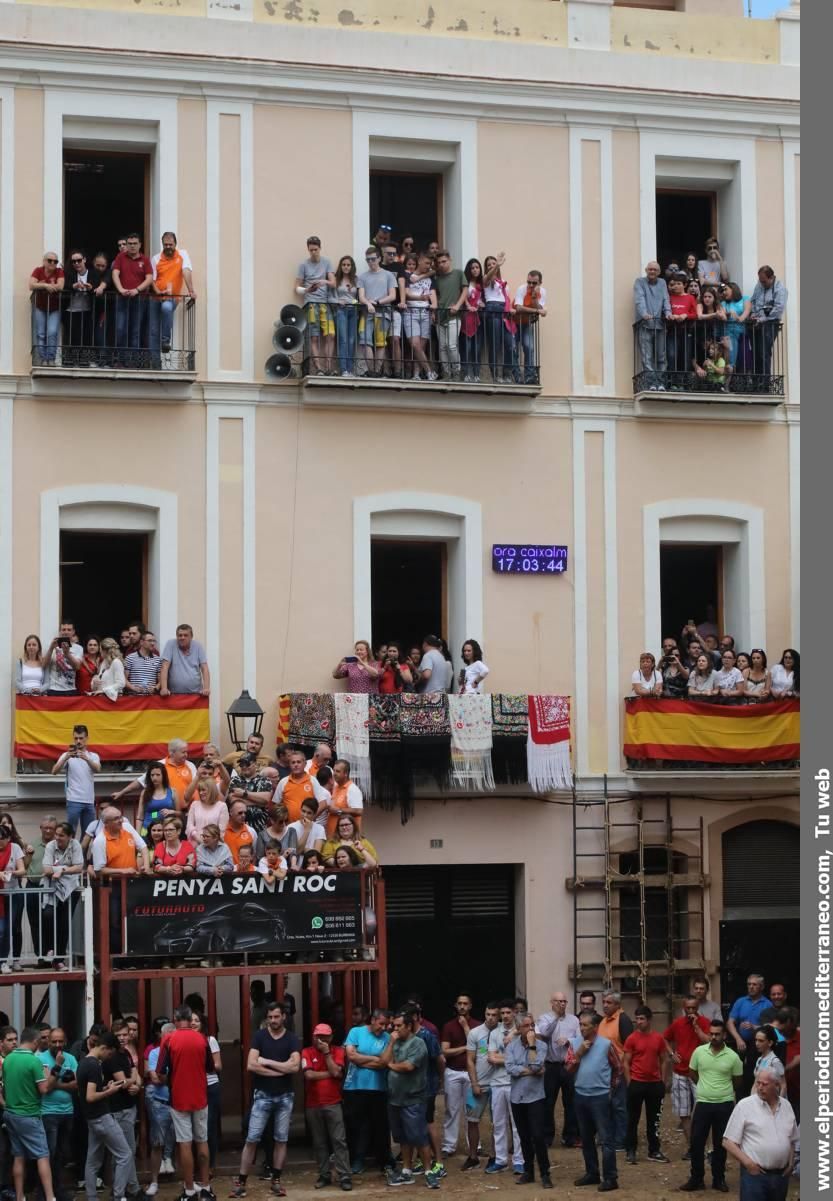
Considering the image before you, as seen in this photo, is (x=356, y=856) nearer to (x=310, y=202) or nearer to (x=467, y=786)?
(x=467, y=786)

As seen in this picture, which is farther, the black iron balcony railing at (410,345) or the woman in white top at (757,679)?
the woman in white top at (757,679)

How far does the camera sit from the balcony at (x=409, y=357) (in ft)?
90.6

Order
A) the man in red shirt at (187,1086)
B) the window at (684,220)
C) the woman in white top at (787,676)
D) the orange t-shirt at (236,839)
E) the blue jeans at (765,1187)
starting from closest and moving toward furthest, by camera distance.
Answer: the blue jeans at (765,1187) < the man in red shirt at (187,1086) < the orange t-shirt at (236,839) < the woman in white top at (787,676) < the window at (684,220)

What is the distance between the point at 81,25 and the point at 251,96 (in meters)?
2.21

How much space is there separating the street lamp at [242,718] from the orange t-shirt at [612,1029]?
533 centimetres

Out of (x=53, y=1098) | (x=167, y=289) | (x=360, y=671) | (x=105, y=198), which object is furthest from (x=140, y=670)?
(x=105, y=198)

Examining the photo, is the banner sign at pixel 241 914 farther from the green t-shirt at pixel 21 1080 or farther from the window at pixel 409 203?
the window at pixel 409 203

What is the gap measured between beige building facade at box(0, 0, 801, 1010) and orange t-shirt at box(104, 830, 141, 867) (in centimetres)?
272

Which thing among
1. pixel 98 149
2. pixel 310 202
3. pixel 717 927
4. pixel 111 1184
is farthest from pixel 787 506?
pixel 111 1184

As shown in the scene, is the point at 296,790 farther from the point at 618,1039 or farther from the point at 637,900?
the point at 637,900

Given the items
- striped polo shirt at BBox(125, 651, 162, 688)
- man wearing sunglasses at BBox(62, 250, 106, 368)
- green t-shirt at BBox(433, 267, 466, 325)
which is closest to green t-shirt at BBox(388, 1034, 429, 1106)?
striped polo shirt at BBox(125, 651, 162, 688)

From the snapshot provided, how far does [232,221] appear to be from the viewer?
2788cm

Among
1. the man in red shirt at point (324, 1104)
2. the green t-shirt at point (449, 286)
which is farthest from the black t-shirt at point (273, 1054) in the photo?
the green t-shirt at point (449, 286)

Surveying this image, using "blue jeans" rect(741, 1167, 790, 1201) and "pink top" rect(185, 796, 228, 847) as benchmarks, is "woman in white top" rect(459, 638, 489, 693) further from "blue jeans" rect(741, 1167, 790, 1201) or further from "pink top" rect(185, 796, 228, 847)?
"blue jeans" rect(741, 1167, 790, 1201)
